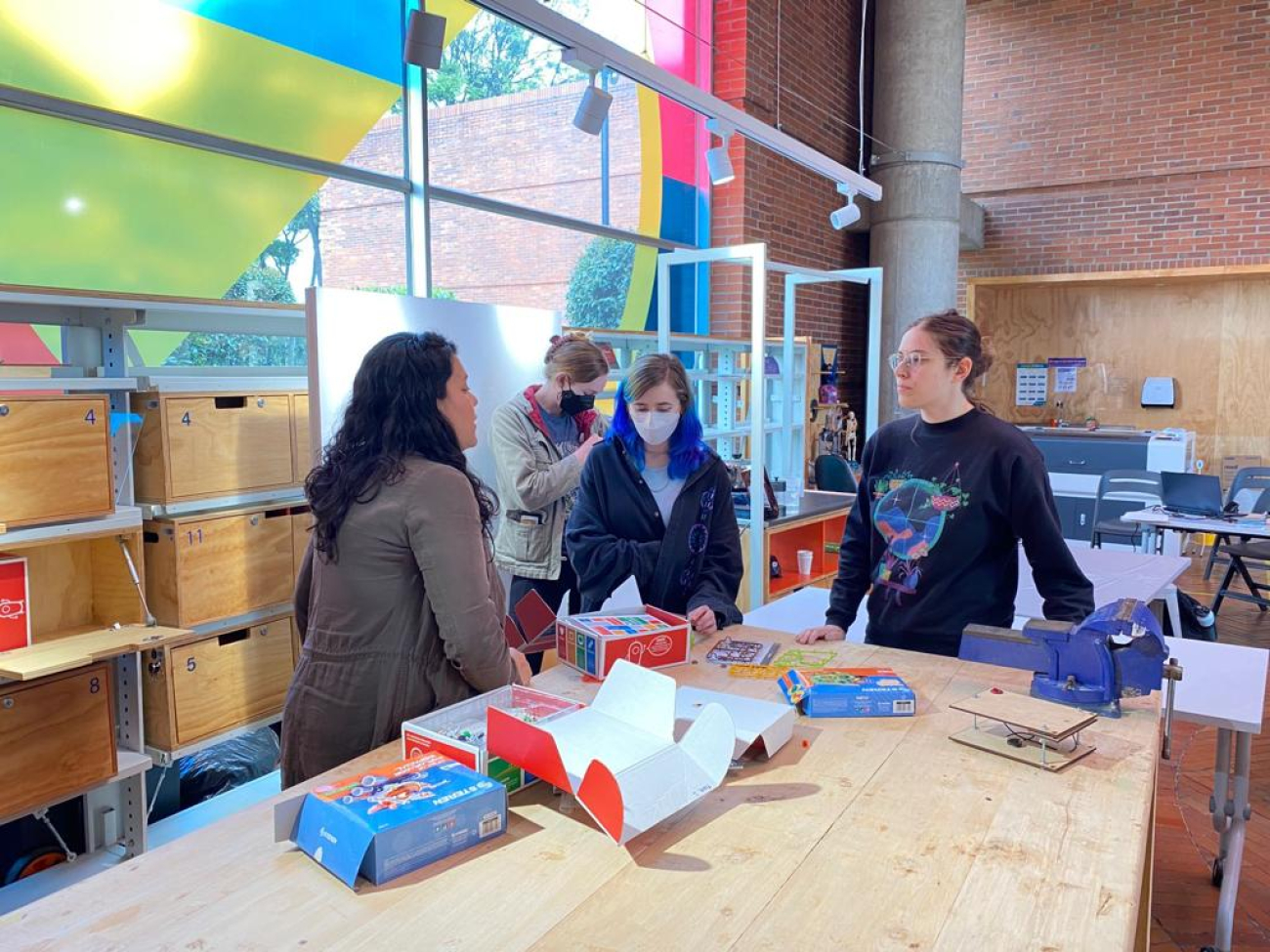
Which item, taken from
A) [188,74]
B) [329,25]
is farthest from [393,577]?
[329,25]

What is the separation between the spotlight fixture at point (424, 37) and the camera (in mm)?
2895

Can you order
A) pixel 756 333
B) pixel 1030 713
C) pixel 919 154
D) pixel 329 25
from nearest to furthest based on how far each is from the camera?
pixel 1030 713
pixel 329 25
pixel 756 333
pixel 919 154

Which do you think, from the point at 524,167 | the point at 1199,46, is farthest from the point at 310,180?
the point at 1199,46

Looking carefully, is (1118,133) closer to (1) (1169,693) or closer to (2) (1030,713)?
(1) (1169,693)

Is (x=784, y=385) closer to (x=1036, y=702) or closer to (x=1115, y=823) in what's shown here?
(x=1036, y=702)

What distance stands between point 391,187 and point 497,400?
1.25 metres

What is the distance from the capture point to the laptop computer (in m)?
6.11

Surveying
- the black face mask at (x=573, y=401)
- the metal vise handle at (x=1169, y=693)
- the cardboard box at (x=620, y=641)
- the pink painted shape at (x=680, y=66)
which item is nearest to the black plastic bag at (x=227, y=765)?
the black face mask at (x=573, y=401)

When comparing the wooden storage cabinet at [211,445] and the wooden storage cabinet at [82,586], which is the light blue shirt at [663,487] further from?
the wooden storage cabinet at [82,586]

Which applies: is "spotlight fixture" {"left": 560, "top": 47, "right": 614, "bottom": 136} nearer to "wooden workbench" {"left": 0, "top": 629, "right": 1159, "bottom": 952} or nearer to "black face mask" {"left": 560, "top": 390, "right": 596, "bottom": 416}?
"black face mask" {"left": 560, "top": 390, "right": 596, "bottom": 416}

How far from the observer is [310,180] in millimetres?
4184

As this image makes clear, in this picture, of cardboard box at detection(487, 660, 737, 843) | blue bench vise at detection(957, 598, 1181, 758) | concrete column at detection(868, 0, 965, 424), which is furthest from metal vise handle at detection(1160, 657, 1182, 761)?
concrete column at detection(868, 0, 965, 424)

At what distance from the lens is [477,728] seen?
58.0 inches

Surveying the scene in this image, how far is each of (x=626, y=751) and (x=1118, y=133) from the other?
10.2 metres
